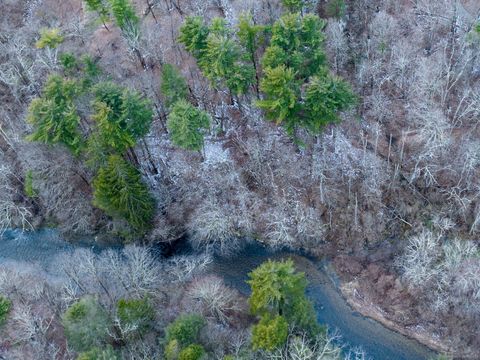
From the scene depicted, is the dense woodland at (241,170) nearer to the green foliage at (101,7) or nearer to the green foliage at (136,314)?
the green foliage at (136,314)

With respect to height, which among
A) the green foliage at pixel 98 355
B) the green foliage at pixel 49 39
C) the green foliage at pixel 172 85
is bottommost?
the green foliage at pixel 98 355

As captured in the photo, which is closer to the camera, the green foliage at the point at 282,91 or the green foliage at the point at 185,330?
the green foliage at the point at 185,330

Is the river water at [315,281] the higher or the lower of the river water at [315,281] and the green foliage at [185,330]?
the lower

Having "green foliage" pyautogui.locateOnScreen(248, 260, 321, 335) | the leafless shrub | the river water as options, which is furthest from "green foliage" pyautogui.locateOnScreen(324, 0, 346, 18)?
the leafless shrub

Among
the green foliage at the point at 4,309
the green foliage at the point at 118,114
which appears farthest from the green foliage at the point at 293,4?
the green foliage at the point at 4,309

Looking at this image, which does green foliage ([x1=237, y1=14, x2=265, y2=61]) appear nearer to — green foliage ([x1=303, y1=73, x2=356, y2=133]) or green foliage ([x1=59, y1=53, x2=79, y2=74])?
green foliage ([x1=303, y1=73, x2=356, y2=133])

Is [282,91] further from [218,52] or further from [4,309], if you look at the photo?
[4,309]
